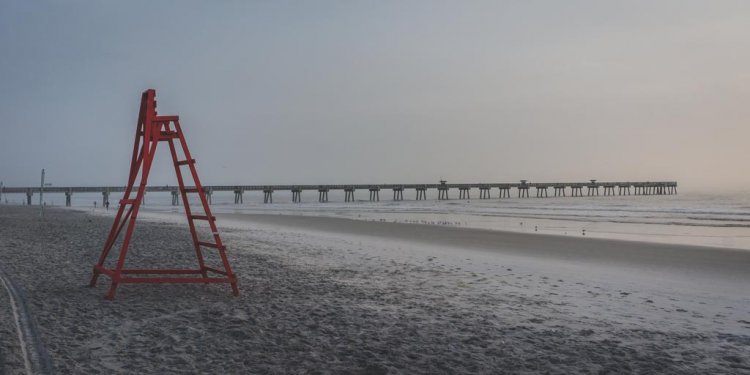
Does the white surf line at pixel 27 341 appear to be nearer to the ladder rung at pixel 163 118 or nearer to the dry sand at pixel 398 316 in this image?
the dry sand at pixel 398 316

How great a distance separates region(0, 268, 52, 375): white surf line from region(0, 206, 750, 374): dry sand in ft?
0.27

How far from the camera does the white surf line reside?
4.05 m

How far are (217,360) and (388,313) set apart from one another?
238 cm

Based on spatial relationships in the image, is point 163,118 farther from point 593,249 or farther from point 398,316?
point 593,249

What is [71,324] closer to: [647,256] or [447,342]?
[447,342]

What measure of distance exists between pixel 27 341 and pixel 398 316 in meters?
3.52

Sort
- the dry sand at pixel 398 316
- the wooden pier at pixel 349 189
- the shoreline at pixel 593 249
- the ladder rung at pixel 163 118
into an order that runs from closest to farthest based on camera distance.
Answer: the dry sand at pixel 398 316 < the ladder rung at pixel 163 118 < the shoreline at pixel 593 249 < the wooden pier at pixel 349 189

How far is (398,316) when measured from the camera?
615 centimetres

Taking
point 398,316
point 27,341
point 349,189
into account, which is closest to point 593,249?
point 398,316

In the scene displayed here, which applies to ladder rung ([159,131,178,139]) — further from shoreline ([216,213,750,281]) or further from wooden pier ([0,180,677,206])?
wooden pier ([0,180,677,206])

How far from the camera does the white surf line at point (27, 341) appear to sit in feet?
13.3

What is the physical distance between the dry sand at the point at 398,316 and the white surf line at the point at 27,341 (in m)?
0.08

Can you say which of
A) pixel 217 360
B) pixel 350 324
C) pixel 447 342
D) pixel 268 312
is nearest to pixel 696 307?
pixel 447 342

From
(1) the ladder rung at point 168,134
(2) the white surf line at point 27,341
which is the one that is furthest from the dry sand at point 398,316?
(1) the ladder rung at point 168,134
